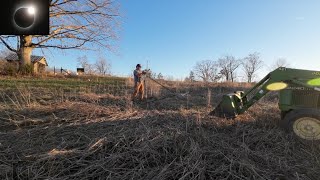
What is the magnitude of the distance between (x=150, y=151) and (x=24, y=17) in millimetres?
2328

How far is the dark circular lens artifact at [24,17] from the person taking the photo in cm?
334

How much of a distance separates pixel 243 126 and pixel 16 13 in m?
4.82

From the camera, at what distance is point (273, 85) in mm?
6945

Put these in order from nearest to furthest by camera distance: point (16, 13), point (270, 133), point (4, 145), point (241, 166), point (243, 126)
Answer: point (16, 13) < point (241, 166) < point (4, 145) < point (270, 133) < point (243, 126)

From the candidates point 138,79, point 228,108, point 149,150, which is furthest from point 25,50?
point 149,150

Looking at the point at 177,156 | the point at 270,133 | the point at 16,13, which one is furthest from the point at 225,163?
the point at 16,13

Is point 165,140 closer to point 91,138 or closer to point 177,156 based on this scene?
point 177,156

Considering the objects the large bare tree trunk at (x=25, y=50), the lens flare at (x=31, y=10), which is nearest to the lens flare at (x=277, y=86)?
the lens flare at (x=31, y=10)

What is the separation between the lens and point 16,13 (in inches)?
132

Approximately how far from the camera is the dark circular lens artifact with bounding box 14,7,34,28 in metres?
3.34

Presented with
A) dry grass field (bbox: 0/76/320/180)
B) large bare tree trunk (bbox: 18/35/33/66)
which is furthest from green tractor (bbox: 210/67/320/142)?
large bare tree trunk (bbox: 18/35/33/66)

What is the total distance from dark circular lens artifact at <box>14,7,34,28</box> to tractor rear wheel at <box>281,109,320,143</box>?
202 inches

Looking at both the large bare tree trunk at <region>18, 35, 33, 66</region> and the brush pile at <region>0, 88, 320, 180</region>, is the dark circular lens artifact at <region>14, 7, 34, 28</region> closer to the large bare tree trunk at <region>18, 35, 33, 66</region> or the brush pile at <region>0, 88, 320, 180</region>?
the brush pile at <region>0, 88, 320, 180</region>

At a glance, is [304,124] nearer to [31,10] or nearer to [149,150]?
[149,150]
